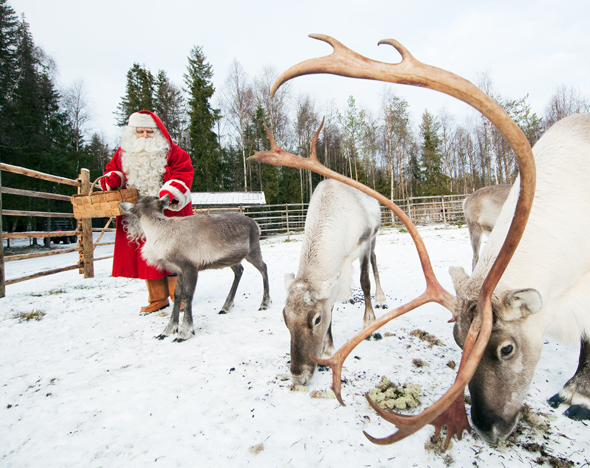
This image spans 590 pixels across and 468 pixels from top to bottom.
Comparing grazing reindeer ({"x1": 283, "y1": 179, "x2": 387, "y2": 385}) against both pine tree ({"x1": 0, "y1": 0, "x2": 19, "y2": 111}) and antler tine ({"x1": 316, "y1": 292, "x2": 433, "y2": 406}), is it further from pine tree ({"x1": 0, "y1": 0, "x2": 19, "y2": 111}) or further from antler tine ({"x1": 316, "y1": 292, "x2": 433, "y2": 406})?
pine tree ({"x1": 0, "y1": 0, "x2": 19, "y2": 111})

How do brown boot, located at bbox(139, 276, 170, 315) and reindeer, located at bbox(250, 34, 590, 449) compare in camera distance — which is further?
brown boot, located at bbox(139, 276, 170, 315)

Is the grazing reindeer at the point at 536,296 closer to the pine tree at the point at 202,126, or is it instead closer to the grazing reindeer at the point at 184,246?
the grazing reindeer at the point at 184,246

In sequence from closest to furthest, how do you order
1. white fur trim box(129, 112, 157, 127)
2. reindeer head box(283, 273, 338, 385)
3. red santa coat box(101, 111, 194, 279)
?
reindeer head box(283, 273, 338, 385) < red santa coat box(101, 111, 194, 279) < white fur trim box(129, 112, 157, 127)

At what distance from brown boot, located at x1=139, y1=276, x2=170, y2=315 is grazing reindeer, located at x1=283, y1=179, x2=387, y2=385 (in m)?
2.85

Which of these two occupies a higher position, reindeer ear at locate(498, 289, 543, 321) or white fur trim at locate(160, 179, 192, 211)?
white fur trim at locate(160, 179, 192, 211)

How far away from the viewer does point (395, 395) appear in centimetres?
208

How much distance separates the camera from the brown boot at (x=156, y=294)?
14.6 ft

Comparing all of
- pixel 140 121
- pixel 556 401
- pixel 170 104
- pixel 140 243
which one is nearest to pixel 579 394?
pixel 556 401

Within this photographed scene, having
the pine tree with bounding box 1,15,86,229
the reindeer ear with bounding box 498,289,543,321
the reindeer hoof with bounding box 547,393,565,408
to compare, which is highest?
the pine tree with bounding box 1,15,86,229

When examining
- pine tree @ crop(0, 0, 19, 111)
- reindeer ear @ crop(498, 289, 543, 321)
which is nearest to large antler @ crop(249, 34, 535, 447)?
reindeer ear @ crop(498, 289, 543, 321)

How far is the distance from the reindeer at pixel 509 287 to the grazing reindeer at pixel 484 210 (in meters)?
4.34

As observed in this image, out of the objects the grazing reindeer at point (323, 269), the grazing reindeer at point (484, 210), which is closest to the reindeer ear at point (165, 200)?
the grazing reindeer at point (323, 269)

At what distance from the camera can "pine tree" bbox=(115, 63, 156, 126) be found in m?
30.2

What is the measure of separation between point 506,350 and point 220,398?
2.01 metres
